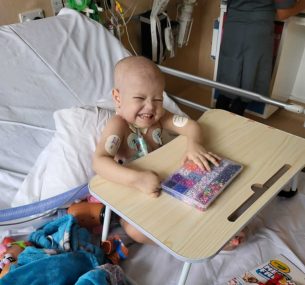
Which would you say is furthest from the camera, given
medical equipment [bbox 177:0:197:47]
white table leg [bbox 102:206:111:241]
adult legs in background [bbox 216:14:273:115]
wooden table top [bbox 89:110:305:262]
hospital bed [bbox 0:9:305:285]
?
medical equipment [bbox 177:0:197:47]

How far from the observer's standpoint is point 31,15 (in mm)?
1476

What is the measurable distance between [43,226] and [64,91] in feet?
1.91

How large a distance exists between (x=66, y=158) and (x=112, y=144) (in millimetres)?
240

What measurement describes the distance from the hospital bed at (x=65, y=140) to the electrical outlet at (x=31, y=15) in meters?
0.08

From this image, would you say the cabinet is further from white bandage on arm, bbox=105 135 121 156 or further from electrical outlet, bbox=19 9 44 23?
white bandage on arm, bbox=105 135 121 156

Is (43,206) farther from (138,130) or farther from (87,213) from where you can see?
(138,130)

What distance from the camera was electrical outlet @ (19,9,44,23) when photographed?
4.75ft

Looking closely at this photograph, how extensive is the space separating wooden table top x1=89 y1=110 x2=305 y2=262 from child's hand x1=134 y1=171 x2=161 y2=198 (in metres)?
0.01

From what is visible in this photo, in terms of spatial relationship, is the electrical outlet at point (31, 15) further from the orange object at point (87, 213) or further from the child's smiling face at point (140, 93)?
the orange object at point (87, 213)

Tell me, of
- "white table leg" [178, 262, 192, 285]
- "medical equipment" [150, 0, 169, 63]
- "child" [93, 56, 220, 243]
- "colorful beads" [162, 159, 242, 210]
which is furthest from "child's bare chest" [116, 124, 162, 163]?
"medical equipment" [150, 0, 169, 63]

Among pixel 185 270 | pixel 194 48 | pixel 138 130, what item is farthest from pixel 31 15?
pixel 194 48

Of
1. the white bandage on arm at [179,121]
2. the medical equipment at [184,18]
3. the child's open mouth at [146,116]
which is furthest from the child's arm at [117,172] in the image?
the medical equipment at [184,18]

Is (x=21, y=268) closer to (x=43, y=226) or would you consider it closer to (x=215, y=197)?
(x=43, y=226)

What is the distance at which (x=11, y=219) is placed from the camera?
1.02 metres
